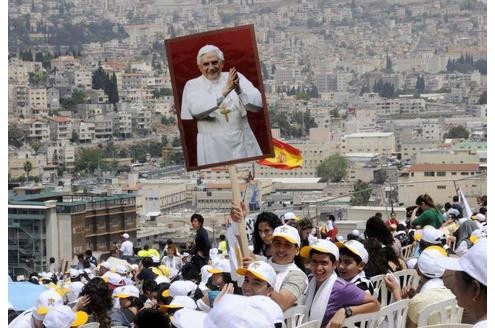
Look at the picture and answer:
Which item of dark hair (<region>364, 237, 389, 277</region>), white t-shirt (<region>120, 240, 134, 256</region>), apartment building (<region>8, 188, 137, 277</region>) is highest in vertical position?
dark hair (<region>364, 237, 389, 277</region>)

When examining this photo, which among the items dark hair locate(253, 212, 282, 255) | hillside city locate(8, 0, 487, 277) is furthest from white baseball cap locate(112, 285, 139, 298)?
hillside city locate(8, 0, 487, 277)

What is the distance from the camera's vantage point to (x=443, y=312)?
3916mm

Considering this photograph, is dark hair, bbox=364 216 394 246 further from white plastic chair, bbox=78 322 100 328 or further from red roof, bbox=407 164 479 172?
red roof, bbox=407 164 479 172

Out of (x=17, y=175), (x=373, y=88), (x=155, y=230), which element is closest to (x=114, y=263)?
(x=155, y=230)

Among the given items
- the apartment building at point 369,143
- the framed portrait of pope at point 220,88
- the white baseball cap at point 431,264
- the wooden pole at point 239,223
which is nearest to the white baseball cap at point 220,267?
the framed portrait of pope at point 220,88

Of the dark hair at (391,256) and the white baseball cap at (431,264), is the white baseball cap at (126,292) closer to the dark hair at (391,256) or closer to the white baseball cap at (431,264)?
the dark hair at (391,256)

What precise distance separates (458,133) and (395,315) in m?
110

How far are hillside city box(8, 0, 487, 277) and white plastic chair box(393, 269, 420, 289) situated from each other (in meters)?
38.3

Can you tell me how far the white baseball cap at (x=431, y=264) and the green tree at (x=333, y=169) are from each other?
99.5 m

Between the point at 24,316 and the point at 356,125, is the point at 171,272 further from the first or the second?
the point at 356,125

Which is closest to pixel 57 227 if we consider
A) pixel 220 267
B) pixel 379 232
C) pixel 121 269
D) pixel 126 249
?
pixel 126 249

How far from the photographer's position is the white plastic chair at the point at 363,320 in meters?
3.85

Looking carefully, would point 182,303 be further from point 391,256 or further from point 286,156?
point 286,156

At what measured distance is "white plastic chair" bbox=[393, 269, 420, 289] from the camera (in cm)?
479
